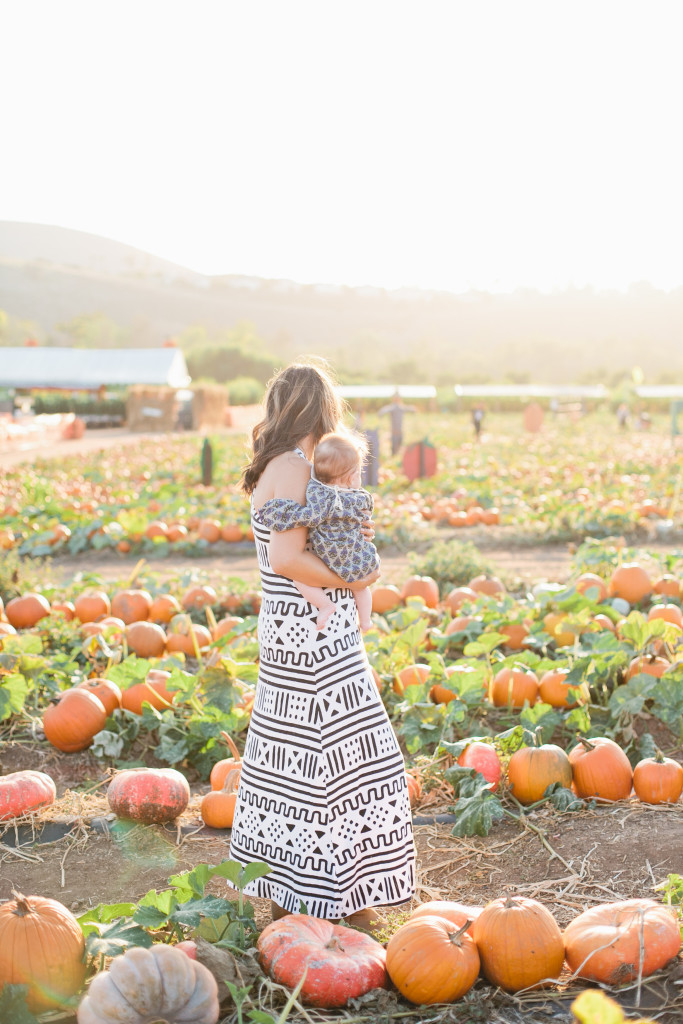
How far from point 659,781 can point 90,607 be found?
384cm

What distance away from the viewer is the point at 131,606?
Result: 6098 millimetres

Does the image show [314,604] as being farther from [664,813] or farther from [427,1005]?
[664,813]

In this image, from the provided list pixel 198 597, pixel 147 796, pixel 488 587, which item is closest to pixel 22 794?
pixel 147 796

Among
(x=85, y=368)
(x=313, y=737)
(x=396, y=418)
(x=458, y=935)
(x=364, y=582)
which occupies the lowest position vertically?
(x=458, y=935)

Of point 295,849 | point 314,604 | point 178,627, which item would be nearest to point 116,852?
point 295,849

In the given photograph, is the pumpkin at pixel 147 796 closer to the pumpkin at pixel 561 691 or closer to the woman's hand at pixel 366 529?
the woman's hand at pixel 366 529

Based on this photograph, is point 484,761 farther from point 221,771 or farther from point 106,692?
point 106,692

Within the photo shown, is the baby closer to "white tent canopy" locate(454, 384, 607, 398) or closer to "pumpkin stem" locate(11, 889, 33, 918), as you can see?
"pumpkin stem" locate(11, 889, 33, 918)

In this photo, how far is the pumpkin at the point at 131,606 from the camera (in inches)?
240

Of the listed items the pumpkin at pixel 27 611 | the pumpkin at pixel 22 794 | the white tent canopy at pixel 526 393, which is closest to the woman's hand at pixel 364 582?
the pumpkin at pixel 22 794

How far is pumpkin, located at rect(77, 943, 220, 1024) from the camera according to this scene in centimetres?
202

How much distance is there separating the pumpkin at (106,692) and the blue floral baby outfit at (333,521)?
2.18 meters

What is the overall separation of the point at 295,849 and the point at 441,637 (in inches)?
100

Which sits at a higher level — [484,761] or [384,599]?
[384,599]
